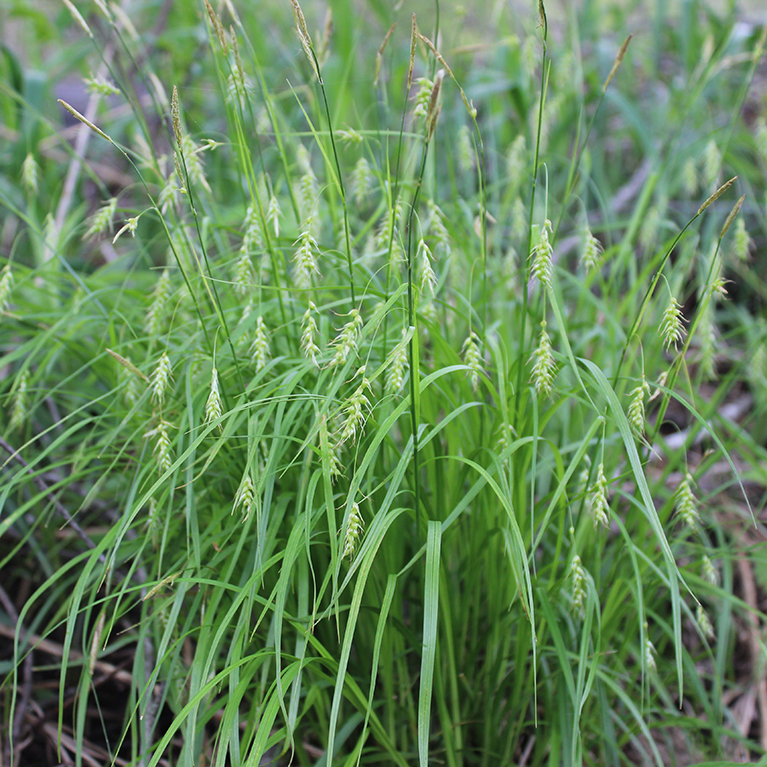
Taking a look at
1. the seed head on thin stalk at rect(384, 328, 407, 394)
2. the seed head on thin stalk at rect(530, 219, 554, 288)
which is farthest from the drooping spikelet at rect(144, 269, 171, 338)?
the seed head on thin stalk at rect(530, 219, 554, 288)

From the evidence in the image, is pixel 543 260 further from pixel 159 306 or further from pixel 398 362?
pixel 159 306

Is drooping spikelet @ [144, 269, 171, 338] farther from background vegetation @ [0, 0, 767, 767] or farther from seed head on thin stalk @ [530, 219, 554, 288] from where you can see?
seed head on thin stalk @ [530, 219, 554, 288]

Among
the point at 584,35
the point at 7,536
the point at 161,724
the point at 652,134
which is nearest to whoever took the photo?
the point at 161,724

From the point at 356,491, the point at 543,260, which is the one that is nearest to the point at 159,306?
the point at 356,491

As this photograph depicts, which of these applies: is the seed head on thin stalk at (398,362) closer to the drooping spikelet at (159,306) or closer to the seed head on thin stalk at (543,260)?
the seed head on thin stalk at (543,260)

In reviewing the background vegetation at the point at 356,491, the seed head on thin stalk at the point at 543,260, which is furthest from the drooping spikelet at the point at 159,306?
the seed head on thin stalk at the point at 543,260

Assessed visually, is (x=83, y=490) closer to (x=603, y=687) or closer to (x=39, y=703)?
(x=39, y=703)

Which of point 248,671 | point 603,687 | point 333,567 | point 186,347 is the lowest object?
point 603,687

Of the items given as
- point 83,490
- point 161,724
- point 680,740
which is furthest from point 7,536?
point 680,740

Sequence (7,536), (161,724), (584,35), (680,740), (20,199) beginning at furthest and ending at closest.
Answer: (584,35) < (20,199) < (7,536) < (680,740) < (161,724)

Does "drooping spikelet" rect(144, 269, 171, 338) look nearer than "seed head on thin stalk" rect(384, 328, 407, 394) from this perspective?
No

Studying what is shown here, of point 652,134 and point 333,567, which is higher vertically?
point 333,567
